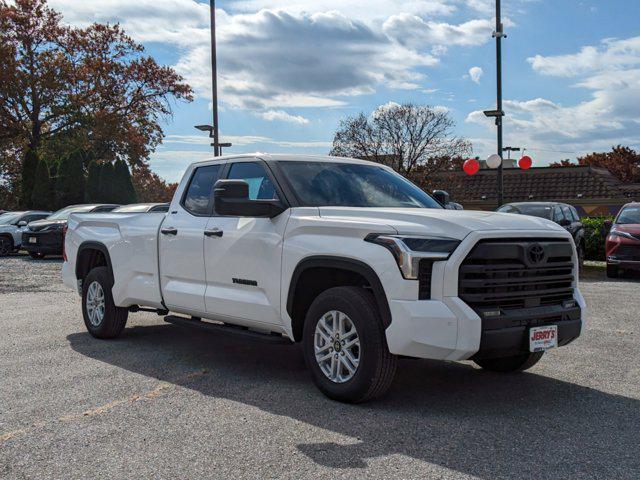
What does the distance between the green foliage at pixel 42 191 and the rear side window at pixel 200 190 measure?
102 feet

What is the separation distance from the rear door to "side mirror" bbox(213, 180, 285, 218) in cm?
81

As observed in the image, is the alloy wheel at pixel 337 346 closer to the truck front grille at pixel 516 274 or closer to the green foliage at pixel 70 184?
the truck front grille at pixel 516 274

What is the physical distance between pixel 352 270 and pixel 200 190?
→ 2.40 m

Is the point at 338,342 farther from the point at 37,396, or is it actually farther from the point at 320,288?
the point at 37,396

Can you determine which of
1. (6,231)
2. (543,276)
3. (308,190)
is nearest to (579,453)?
(543,276)

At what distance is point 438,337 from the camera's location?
4.68 metres

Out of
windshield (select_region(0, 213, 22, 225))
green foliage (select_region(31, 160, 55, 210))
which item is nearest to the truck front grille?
windshield (select_region(0, 213, 22, 225))

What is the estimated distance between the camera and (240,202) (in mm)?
5676

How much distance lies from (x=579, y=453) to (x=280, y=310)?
2455mm

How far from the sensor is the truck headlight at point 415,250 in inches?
187

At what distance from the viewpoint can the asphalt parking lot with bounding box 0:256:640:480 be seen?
13.1ft

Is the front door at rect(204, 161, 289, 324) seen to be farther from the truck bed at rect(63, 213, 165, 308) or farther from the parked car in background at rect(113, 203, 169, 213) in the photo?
the parked car in background at rect(113, 203, 169, 213)

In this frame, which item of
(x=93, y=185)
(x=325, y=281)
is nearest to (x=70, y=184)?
(x=93, y=185)

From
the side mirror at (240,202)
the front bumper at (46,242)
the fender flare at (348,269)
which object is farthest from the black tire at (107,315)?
the front bumper at (46,242)
